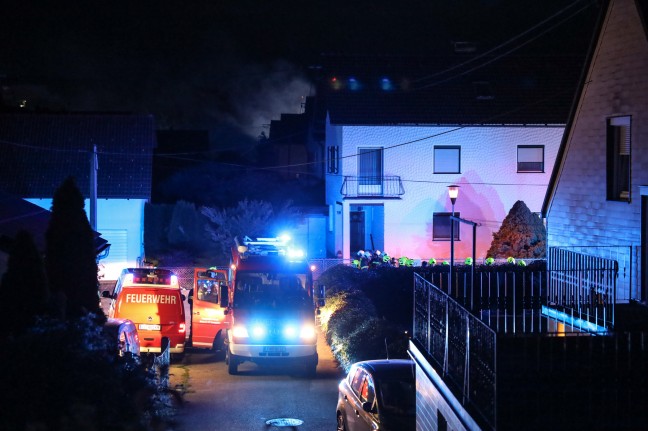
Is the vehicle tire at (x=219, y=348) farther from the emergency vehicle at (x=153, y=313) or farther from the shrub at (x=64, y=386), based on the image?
the shrub at (x=64, y=386)

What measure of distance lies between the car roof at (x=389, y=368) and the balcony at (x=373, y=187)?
26.2m

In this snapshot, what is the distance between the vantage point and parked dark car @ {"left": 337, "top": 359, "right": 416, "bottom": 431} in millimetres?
13367

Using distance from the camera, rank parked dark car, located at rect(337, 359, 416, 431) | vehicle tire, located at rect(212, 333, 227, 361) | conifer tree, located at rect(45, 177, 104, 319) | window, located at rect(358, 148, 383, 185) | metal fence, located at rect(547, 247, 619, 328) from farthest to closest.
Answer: window, located at rect(358, 148, 383, 185) < vehicle tire, located at rect(212, 333, 227, 361) < conifer tree, located at rect(45, 177, 104, 319) < metal fence, located at rect(547, 247, 619, 328) < parked dark car, located at rect(337, 359, 416, 431)

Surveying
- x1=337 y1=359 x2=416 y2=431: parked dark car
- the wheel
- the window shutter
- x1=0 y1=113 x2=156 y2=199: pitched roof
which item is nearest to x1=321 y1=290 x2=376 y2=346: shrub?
the wheel

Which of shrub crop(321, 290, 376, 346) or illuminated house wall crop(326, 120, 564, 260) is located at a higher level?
illuminated house wall crop(326, 120, 564, 260)

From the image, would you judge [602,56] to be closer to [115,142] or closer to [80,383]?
[80,383]

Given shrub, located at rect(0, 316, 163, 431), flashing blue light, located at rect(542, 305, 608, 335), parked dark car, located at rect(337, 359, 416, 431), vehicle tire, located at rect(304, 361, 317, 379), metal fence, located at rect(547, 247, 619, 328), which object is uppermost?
metal fence, located at rect(547, 247, 619, 328)

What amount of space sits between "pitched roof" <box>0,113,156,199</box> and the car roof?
27.5 meters

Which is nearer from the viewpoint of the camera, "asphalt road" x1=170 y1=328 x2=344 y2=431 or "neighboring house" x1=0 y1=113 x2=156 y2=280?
"asphalt road" x1=170 y1=328 x2=344 y2=431

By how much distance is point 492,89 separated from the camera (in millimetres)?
42375

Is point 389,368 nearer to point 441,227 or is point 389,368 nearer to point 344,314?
point 344,314

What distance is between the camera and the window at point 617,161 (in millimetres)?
15727

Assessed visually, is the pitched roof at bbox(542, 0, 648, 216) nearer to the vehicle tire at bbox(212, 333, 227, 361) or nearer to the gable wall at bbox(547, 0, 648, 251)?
the gable wall at bbox(547, 0, 648, 251)

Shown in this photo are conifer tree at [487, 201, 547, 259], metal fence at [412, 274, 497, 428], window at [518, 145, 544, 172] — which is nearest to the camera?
metal fence at [412, 274, 497, 428]
